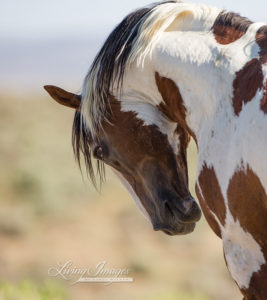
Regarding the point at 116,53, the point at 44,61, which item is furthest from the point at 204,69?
the point at 44,61

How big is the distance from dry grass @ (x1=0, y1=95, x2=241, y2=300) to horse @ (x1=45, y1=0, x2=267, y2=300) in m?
3.48

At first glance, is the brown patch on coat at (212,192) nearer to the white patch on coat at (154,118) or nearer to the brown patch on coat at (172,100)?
the brown patch on coat at (172,100)

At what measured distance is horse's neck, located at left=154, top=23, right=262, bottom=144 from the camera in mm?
2406

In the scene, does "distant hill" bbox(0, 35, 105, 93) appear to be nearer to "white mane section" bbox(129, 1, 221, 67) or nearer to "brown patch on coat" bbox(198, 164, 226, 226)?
"white mane section" bbox(129, 1, 221, 67)

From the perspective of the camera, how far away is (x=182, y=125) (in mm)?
2684

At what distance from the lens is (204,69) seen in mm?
2496

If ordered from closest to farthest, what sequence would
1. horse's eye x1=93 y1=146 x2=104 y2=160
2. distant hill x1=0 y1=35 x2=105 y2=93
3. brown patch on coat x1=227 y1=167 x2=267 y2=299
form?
1. brown patch on coat x1=227 y1=167 x2=267 y2=299
2. horse's eye x1=93 y1=146 x2=104 y2=160
3. distant hill x1=0 y1=35 x2=105 y2=93

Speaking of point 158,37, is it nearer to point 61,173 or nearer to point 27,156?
point 61,173

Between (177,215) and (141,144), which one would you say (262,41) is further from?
(177,215)

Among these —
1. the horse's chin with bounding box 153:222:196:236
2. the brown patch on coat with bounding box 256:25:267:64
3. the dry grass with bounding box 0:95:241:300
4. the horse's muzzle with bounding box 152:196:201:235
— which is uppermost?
the brown patch on coat with bounding box 256:25:267:64

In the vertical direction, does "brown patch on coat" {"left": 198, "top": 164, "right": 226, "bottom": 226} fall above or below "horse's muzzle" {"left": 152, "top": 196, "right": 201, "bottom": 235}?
above

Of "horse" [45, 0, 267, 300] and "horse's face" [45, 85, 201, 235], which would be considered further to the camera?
"horse's face" [45, 85, 201, 235]

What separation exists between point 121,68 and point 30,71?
106 metres

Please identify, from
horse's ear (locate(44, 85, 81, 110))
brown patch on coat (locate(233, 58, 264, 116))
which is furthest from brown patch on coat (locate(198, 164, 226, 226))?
horse's ear (locate(44, 85, 81, 110))
